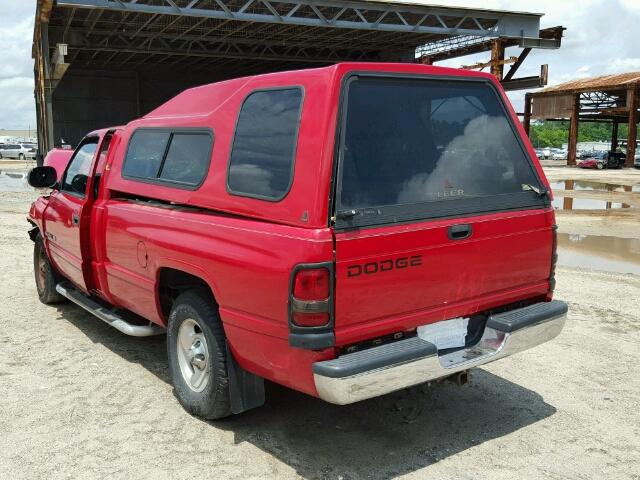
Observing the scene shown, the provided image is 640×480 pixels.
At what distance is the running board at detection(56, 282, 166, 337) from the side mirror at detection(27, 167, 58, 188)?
0.97m

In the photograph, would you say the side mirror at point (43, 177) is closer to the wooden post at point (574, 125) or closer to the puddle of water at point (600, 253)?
the puddle of water at point (600, 253)

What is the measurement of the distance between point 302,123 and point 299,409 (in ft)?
6.50

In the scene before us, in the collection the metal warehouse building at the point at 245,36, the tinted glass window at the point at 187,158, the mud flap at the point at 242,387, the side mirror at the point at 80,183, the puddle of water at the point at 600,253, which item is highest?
the metal warehouse building at the point at 245,36

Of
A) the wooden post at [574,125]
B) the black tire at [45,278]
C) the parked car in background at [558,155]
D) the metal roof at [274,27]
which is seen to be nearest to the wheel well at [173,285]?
the black tire at [45,278]

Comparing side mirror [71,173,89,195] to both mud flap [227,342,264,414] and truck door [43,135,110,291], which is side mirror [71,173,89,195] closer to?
truck door [43,135,110,291]

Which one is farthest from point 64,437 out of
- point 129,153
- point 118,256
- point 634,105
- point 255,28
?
point 634,105

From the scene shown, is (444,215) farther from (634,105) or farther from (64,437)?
(634,105)

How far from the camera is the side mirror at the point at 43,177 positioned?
582cm

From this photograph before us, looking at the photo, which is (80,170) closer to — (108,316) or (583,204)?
(108,316)

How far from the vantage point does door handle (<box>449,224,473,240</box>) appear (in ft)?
11.1

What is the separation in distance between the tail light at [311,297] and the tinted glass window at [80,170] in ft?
9.65

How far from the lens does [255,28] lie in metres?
24.1

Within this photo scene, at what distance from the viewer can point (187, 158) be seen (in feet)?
13.2

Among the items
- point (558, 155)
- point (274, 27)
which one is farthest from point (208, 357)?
point (558, 155)
